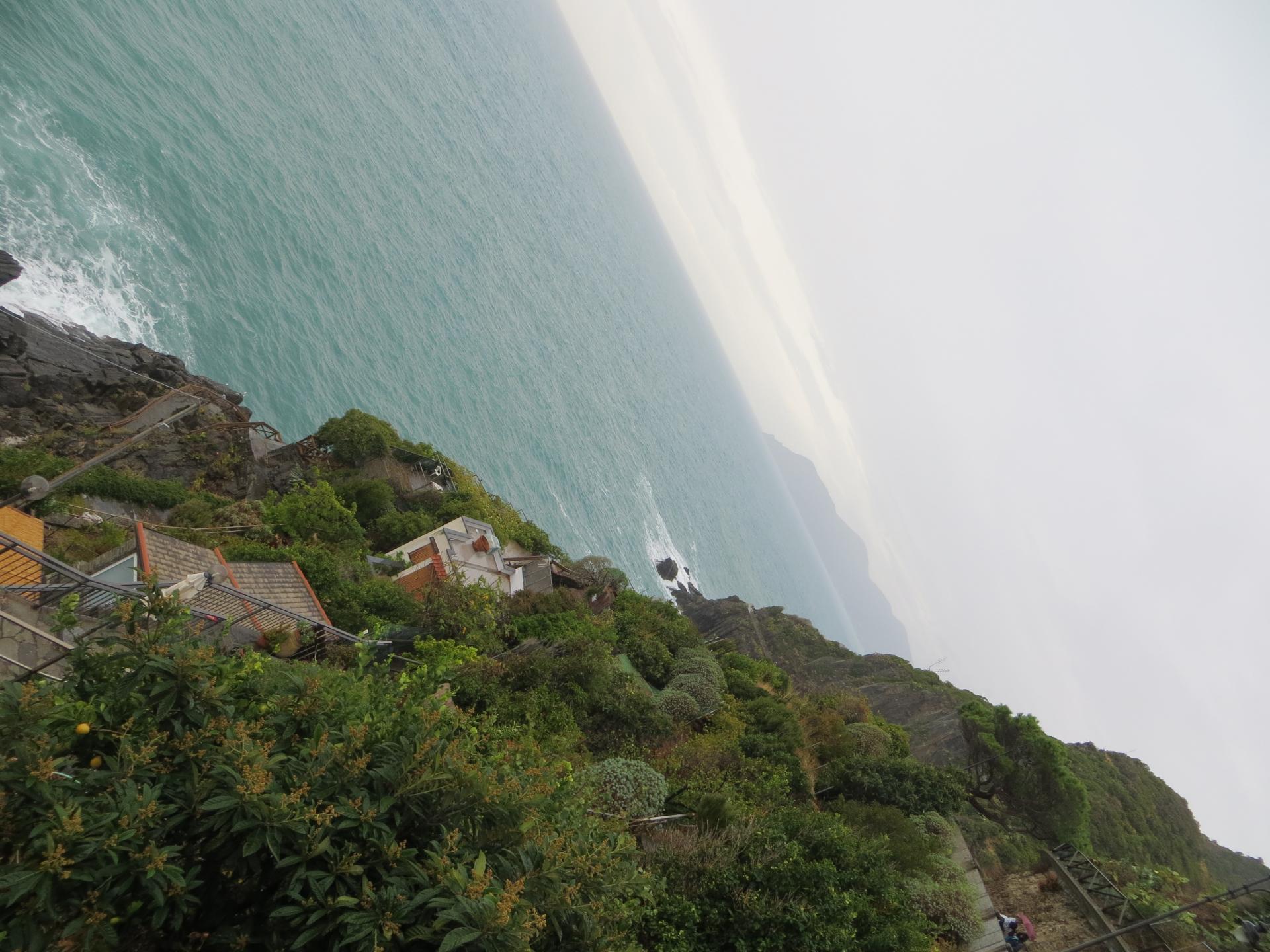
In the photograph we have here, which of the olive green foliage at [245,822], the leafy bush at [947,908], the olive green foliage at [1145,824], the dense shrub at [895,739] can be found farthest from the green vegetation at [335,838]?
the olive green foliage at [1145,824]

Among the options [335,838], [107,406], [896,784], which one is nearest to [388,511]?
[107,406]

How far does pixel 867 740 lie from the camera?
23562mm

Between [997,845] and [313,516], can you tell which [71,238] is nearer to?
[313,516]

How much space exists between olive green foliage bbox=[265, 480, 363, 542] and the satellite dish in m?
6.11

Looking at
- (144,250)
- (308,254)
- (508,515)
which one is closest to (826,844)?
(508,515)

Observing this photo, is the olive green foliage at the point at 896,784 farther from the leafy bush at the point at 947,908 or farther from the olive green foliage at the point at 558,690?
the olive green foliage at the point at 558,690

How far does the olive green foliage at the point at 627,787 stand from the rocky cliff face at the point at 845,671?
19.0 m

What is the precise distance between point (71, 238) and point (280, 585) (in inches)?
712

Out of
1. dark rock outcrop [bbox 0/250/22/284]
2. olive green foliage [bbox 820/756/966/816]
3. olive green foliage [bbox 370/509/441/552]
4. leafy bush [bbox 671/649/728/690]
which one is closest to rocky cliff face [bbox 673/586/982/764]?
olive green foliage [bbox 820/756/966/816]

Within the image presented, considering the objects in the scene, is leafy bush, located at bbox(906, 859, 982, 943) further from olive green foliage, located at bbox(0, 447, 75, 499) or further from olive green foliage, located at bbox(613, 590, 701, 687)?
olive green foliage, located at bbox(0, 447, 75, 499)

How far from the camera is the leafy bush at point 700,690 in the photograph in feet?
74.0

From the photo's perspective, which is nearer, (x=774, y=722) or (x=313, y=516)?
(x=313, y=516)

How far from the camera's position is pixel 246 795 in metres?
4.42

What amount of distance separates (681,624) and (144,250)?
92.5ft
